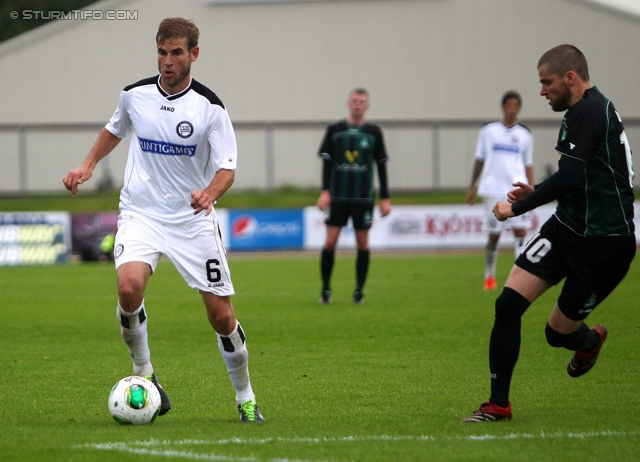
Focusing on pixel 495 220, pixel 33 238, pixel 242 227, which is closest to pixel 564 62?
pixel 495 220

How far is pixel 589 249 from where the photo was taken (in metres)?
5.71

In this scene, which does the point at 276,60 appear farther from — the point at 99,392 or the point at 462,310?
the point at 99,392

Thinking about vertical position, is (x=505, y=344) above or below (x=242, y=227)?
above

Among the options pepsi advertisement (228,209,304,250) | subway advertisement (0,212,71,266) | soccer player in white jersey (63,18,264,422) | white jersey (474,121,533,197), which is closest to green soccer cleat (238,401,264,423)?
soccer player in white jersey (63,18,264,422)

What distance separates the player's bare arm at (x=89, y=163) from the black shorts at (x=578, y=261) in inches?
105

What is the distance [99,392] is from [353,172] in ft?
21.2

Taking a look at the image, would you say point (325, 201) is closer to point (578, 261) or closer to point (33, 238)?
point (578, 261)

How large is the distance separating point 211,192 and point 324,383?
2074 mm

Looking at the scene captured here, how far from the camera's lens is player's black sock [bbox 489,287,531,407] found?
574 centimetres

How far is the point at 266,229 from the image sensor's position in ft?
80.8

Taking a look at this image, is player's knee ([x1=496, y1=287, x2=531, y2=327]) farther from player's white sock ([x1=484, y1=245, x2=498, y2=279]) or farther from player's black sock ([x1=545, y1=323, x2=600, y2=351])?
player's white sock ([x1=484, y1=245, x2=498, y2=279])

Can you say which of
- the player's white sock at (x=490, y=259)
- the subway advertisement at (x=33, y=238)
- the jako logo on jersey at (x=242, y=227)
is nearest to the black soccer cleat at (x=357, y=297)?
the player's white sock at (x=490, y=259)

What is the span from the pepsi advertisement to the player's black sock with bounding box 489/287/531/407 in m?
18.6

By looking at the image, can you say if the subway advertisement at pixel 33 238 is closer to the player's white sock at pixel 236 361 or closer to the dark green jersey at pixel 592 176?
the player's white sock at pixel 236 361
